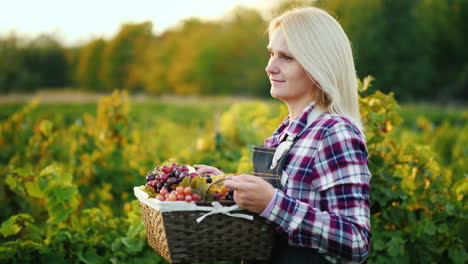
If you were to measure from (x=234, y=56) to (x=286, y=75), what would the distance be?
55355 mm

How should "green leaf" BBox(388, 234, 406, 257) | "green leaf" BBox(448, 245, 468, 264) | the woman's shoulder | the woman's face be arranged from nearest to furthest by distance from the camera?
the woman's shoulder
the woman's face
"green leaf" BBox(388, 234, 406, 257)
"green leaf" BBox(448, 245, 468, 264)

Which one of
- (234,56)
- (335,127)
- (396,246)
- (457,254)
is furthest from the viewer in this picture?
(234,56)

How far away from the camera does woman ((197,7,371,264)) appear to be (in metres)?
1.58

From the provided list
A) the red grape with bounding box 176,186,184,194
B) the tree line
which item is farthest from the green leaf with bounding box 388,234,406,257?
the tree line

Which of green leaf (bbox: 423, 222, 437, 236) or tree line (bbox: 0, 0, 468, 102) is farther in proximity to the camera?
tree line (bbox: 0, 0, 468, 102)

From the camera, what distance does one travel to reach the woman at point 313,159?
158cm

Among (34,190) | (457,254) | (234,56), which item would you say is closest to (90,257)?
(34,190)

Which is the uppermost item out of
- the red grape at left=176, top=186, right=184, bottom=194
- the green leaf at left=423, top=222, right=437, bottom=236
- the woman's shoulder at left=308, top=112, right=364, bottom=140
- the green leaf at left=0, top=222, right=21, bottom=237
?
the woman's shoulder at left=308, top=112, right=364, bottom=140

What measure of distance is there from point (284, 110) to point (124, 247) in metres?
1.26

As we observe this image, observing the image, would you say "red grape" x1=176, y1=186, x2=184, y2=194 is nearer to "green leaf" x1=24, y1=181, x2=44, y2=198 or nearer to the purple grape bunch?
the purple grape bunch

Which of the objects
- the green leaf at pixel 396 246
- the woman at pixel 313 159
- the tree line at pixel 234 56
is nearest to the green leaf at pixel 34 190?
the woman at pixel 313 159

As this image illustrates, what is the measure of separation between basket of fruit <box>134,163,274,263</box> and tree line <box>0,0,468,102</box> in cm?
3097

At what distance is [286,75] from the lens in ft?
5.89

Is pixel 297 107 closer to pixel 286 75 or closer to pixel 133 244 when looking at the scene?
pixel 286 75
